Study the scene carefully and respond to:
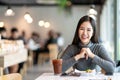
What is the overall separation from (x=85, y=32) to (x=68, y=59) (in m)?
0.31

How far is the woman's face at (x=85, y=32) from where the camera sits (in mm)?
3307

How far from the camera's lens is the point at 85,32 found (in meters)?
3.31

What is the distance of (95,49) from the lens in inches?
135

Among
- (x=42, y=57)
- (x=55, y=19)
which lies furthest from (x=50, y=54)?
(x=55, y=19)

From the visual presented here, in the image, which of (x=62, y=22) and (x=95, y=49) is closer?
(x=95, y=49)

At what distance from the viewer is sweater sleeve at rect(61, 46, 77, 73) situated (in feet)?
10.7

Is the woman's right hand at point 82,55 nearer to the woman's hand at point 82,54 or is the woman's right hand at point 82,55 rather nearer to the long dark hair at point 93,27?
the woman's hand at point 82,54

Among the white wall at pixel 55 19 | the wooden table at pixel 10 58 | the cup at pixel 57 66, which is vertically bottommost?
the wooden table at pixel 10 58

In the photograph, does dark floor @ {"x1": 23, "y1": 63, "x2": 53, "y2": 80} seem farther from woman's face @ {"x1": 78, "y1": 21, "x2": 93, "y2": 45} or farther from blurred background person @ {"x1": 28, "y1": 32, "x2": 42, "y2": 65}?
woman's face @ {"x1": 78, "y1": 21, "x2": 93, "y2": 45}

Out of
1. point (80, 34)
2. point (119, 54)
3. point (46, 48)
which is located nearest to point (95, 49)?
point (80, 34)

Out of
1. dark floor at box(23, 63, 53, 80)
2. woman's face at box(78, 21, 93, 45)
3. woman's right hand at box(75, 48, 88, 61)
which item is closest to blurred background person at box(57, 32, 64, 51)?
dark floor at box(23, 63, 53, 80)

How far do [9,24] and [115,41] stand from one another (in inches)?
424

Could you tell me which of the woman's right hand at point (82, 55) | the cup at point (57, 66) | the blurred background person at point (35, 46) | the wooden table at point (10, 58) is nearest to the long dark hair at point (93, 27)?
the woman's right hand at point (82, 55)

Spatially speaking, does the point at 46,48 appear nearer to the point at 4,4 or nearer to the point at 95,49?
the point at 4,4
